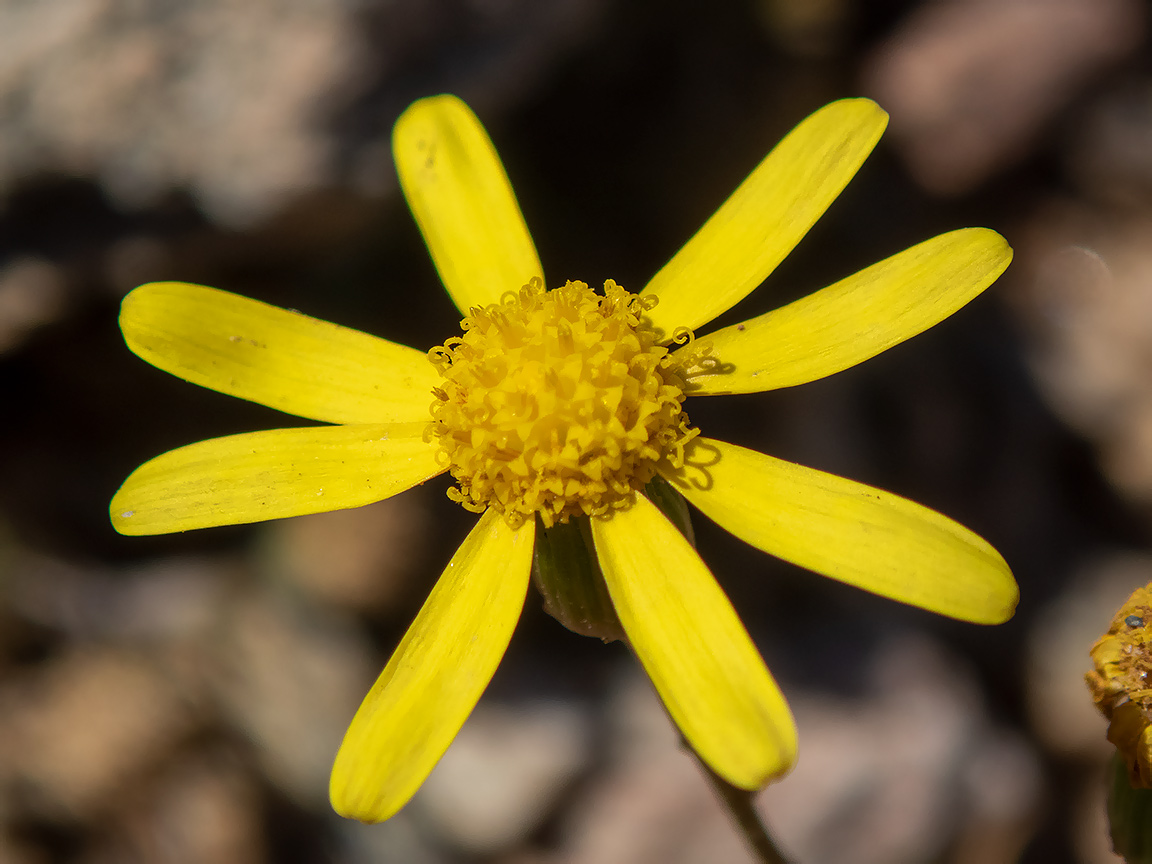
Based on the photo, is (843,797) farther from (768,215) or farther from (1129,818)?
(768,215)

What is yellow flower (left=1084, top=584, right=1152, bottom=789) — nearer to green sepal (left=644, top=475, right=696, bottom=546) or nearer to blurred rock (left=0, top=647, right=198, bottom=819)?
green sepal (left=644, top=475, right=696, bottom=546)

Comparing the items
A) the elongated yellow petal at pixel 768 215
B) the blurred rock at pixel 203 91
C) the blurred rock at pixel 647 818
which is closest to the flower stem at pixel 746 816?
the elongated yellow petal at pixel 768 215

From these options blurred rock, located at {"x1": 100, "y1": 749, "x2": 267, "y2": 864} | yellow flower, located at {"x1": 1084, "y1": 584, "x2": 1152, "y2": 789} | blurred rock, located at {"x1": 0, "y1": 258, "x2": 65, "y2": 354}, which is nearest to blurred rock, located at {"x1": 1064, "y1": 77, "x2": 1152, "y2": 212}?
yellow flower, located at {"x1": 1084, "y1": 584, "x2": 1152, "y2": 789}

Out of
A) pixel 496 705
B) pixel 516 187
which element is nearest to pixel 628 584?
pixel 496 705

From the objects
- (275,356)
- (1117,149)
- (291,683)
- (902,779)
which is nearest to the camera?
(275,356)

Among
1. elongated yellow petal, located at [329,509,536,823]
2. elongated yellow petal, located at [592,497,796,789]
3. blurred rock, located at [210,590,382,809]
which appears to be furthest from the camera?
blurred rock, located at [210,590,382,809]

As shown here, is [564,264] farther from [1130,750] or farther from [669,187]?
[1130,750]

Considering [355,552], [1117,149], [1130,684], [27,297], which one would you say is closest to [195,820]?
[355,552]

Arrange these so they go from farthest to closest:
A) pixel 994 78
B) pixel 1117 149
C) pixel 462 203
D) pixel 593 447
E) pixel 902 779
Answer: pixel 994 78 < pixel 1117 149 < pixel 902 779 < pixel 462 203 < pixel 593 447
